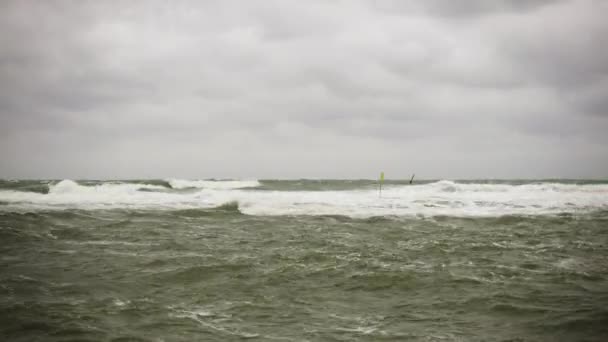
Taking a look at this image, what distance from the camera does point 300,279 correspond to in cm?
625

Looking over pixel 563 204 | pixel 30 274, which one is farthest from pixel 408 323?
pixel 563 204

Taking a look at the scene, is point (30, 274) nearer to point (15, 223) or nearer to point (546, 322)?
point (15, 223)

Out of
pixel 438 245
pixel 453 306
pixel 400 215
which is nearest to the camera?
pixel 453 306

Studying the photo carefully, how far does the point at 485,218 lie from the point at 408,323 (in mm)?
10629

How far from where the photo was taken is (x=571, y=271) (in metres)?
6.47

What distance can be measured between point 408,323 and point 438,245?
4.82 m

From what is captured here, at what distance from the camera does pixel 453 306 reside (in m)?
4.98

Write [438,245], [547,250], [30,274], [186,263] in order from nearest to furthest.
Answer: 1. [30,274]
2. [186,263]
3. [547,250]
4. [438,245]

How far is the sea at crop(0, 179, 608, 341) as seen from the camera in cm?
427

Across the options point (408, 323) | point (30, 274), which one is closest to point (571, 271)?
point (408, 323)

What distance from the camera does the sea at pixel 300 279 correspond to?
427 centimetres

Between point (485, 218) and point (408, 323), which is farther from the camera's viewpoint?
point (485, 218)

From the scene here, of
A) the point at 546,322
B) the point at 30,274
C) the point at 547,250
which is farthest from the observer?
the point at 547,250

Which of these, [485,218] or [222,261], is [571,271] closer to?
[222,261]
